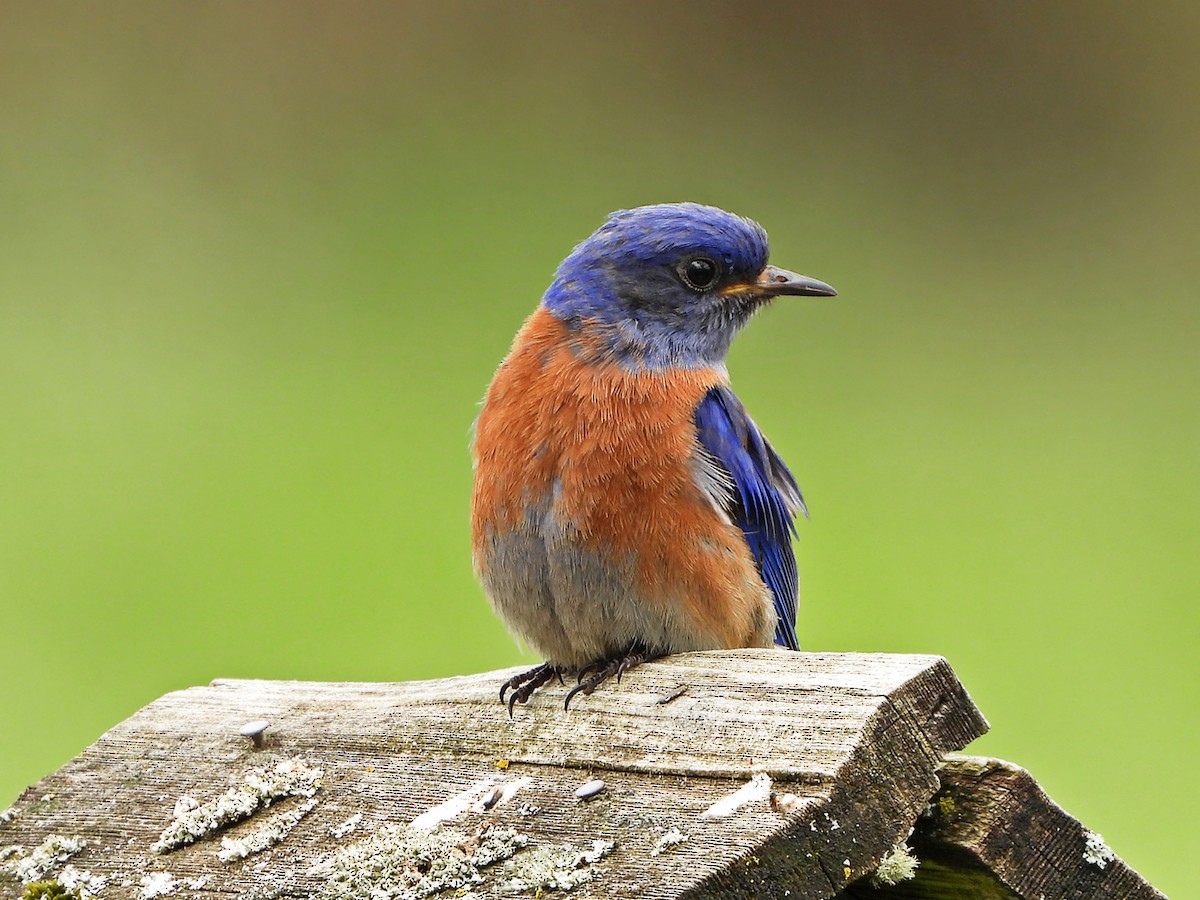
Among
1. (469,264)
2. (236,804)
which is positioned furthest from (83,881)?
(469,264)

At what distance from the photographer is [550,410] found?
14.2 feet

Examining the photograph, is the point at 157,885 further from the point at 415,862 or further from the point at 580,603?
the point at 580,603

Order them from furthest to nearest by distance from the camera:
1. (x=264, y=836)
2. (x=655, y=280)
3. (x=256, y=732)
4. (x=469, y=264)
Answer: (x=469, y=264), (x=655, y=280), (x=256, y=732), (x=264, y=836)

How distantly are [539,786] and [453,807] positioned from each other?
0.54ft

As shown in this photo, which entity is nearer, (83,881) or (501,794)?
(501,794)

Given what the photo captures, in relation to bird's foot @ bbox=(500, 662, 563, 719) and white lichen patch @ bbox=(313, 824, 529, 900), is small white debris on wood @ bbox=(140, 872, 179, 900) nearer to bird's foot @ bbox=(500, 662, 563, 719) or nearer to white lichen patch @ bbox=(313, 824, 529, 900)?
white lichen patch @ bbox=(313, 824, 529, 900)

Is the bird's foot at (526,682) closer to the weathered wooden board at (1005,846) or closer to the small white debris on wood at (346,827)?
the small white debris on wood at (346,827)

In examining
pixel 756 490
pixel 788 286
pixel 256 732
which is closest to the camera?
pixel 256 732

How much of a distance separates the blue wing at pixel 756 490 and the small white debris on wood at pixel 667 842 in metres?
1.70

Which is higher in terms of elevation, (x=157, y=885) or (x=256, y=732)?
(x=256, y=732)

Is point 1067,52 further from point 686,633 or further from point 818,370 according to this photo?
point 686,633

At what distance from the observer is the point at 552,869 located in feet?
8.76

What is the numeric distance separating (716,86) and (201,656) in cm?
411

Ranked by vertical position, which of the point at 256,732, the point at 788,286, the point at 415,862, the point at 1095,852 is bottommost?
the point at 1095,852
